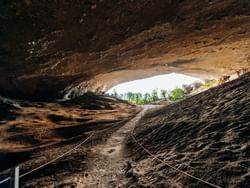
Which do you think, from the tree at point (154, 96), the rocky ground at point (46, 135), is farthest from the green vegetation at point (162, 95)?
the rocky ground at point (46, 135)

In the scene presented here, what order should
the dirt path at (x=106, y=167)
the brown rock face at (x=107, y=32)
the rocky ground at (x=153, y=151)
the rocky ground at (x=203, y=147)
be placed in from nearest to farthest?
1. the rocky ground at (x=203, y=147)
2. the rocky ground at (x=153, y=151)
3. the dirt path at (x=106, y=167)
4. the brown rock face at (x=107, y=32)

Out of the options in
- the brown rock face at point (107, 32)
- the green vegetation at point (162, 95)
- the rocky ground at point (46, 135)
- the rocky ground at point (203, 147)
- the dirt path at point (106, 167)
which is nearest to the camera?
the rocky ground at point (203, 147)

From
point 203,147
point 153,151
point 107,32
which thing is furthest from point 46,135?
point 203,147

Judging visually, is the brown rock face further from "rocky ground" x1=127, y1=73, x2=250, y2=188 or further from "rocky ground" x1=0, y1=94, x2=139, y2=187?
"rocky ground" x1=127, y1=73, x2=250, y2=188

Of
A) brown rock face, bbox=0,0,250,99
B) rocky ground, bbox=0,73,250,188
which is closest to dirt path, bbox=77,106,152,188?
rocky ground, bbox=0,73,250,188

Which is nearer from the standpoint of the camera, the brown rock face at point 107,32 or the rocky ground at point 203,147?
the rocky ground at point 203,147

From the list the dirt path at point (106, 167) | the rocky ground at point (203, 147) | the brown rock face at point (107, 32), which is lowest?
the dirt path at point (106, 167)

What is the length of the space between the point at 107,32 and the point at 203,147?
358 cm

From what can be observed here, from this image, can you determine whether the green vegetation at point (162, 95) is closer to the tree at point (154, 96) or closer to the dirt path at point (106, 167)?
the tree at point (154, 96)

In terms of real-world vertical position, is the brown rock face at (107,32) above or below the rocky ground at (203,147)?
above

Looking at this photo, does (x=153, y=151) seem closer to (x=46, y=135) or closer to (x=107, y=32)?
(x=107, y=32)

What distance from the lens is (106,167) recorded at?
15.9 feet

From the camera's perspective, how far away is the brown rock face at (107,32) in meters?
4.84

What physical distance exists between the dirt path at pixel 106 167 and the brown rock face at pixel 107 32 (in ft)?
9.02
